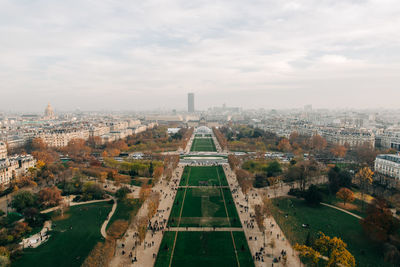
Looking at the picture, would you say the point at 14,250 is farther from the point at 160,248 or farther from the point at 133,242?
the point at 160,248

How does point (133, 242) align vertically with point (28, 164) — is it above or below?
below

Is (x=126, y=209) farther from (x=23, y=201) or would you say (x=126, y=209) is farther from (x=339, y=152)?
(x=339, y=152)

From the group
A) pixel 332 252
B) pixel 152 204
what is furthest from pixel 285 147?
pixel 332 252

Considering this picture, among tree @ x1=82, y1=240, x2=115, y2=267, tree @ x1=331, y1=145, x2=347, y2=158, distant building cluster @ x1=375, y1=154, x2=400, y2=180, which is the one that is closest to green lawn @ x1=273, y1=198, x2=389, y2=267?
tree @ x1=82, y1=240, x2=115, y2=267

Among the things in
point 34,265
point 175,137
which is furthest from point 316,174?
point 175,137

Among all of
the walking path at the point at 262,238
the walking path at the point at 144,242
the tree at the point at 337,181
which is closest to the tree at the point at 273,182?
the walking path at the point at 262,238

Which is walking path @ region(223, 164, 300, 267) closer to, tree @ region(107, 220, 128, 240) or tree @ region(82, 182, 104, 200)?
tree @ region(107, 220, 128, 240)
